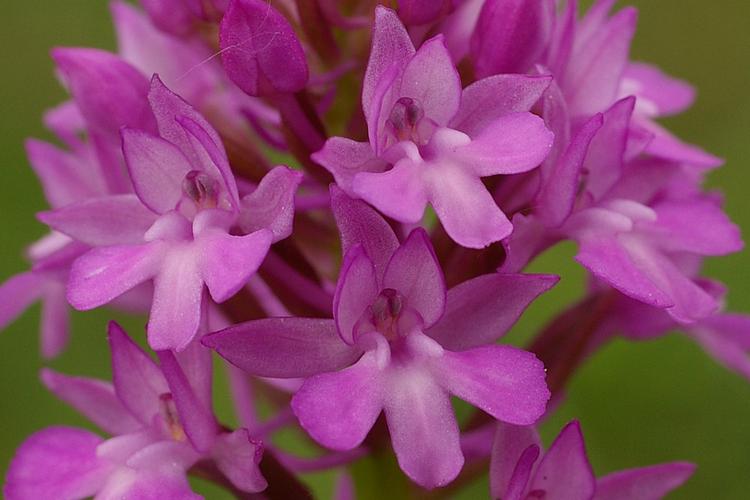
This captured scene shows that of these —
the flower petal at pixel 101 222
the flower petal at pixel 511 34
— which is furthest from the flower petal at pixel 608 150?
the flower petal at pixel 101 222

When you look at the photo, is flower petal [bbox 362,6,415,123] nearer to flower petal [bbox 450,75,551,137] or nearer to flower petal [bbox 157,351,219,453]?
flower petal [bbox 450,75,551,137]

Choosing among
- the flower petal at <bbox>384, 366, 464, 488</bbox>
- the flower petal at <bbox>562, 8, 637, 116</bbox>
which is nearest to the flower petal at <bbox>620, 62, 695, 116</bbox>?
the flower petal at <bbox>562, 8, 637, 116</bbox>

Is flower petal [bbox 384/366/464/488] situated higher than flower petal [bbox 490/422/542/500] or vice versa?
flower petal [bbox 384/366/464/488]

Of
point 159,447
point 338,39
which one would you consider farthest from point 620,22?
point 159,447

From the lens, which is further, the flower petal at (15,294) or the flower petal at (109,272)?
the flower petal at (15,294)

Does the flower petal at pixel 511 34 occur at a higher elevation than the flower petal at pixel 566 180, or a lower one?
higher

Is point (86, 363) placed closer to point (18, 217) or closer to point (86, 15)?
point (18, 217)

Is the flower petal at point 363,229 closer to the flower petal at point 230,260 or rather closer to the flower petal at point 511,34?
the flower petal at point 230,260
